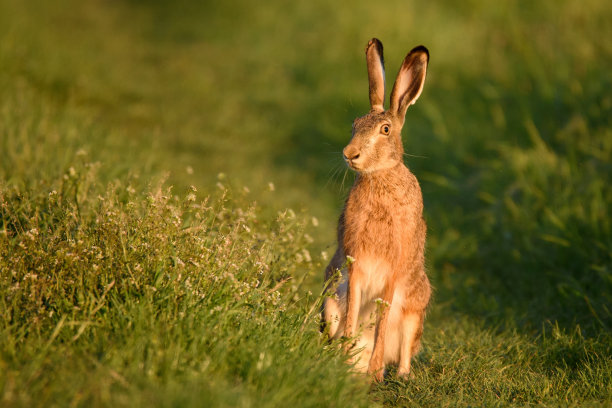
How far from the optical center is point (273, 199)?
701cm

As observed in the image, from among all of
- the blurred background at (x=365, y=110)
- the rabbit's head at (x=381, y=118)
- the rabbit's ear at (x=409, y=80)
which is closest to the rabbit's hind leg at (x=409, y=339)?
the blurred background at (x=365, y=110)

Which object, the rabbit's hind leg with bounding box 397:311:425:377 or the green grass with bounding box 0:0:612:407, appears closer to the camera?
the green grass with bounding box 0:0:612:407

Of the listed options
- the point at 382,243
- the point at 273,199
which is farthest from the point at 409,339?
the point at 273,199

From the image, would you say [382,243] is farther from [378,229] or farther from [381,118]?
[381,118]

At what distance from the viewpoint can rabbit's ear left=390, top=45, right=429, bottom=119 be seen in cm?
424

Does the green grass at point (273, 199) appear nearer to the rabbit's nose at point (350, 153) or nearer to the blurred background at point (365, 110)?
the blurred background at point (365, 110)

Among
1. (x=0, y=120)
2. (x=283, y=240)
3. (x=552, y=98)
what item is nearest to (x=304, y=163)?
(x=552, y=98)

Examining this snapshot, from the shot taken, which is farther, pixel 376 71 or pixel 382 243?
pixel 376 71

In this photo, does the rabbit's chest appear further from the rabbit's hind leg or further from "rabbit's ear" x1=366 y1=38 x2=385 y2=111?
"rabbit's ear" x1=366 y1=38 x2=385 y2=111

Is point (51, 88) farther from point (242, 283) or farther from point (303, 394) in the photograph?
point (303, 394)

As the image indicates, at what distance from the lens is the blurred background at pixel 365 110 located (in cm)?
589

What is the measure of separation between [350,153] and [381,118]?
395 millimetres

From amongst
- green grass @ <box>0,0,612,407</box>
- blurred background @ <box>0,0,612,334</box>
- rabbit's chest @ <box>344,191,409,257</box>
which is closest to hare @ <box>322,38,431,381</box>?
rabbit's chest @ <box>344,191,409,257</box>

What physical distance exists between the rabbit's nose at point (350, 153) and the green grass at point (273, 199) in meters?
0.63
